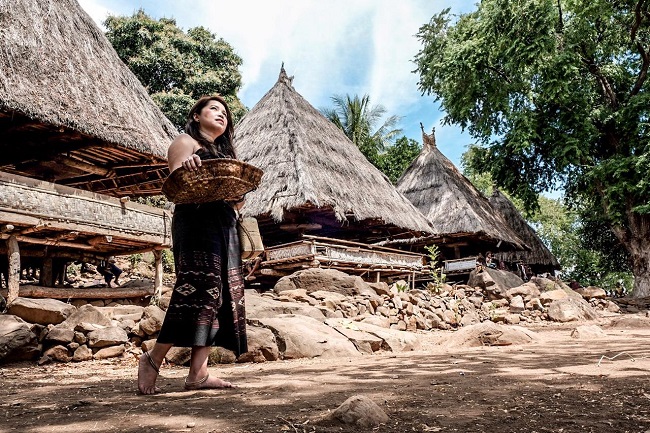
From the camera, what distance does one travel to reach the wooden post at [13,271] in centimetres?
713

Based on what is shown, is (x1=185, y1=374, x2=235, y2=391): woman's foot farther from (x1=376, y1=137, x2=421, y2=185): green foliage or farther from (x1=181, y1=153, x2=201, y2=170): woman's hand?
(x1=376, y1=137, x2=421, y2=185): green foliage

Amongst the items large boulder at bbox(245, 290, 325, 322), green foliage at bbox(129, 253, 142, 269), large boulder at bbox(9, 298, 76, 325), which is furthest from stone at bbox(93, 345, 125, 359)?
green foliage at bbox(129, 253, 142, 269)

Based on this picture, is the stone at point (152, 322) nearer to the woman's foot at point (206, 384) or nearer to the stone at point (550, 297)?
the woman's foot at point (206, 384)

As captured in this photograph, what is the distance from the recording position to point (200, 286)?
2.75 meters

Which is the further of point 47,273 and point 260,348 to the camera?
point 47,273

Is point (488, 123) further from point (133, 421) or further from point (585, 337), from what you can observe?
point (133, 421)

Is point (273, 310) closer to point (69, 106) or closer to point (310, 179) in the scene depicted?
point (69, 106)

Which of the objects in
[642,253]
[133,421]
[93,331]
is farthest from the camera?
[642,253]

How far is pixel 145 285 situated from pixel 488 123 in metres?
14.7

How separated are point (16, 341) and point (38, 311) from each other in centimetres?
97

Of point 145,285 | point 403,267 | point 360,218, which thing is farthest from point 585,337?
point 145,285

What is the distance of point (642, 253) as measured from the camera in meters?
16.4

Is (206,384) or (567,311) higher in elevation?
(206,384)

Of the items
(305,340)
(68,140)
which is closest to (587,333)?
(305,340)
